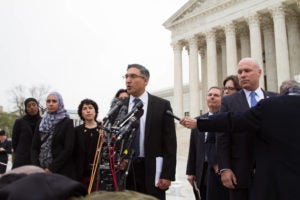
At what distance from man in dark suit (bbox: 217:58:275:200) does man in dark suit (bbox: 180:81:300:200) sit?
45 centimetres

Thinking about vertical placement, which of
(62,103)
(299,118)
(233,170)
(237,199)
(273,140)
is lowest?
(237,199)

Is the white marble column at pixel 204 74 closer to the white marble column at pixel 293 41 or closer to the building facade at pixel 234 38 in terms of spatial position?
the building facade at pixel 234 38

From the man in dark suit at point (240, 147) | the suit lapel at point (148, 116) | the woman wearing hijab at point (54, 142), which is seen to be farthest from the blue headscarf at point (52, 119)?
the man in dark suit at point (240, 147)

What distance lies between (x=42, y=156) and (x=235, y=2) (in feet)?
103

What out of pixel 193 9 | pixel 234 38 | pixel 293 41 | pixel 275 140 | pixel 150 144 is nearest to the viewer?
pixel 275 140

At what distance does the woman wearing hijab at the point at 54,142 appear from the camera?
5230mm

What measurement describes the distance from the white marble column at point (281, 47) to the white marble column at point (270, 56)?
4.34m

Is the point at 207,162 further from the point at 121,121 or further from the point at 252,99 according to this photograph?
the point at 121,121

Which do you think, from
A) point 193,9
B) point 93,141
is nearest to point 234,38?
point 193,9

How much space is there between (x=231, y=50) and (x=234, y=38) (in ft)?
4.45

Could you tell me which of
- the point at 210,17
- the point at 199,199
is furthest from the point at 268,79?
the point at 199,199

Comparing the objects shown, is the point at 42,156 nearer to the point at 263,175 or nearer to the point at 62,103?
the point at 62,103

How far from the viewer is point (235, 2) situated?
108 feet

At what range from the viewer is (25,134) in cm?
603
